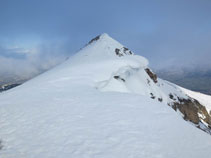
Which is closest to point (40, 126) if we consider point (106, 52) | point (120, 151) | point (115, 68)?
point (120, 151)

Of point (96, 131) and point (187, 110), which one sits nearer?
point (96, 131)

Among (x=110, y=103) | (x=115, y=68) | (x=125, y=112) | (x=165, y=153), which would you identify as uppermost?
(x=115, y=68)

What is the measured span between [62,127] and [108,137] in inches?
85.3

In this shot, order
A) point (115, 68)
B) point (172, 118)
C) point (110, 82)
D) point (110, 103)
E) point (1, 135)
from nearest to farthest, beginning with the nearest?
point (1, 135)
point (172, 118)
point (110, 103)
point (110, 82)
point (115, 68)

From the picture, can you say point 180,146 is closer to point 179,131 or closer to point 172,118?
point 179,131

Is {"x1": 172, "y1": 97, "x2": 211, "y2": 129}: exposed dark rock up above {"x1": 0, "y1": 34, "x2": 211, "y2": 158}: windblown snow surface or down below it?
above

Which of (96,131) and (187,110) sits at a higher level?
(187,110)

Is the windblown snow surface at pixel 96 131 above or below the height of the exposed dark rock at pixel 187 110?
below

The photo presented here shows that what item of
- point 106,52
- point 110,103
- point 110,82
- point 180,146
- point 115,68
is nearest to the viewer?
point 180,146

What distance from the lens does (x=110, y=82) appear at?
63.5ft

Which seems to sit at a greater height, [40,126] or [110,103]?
[110,103]

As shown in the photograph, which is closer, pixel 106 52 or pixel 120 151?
pixel 120 151

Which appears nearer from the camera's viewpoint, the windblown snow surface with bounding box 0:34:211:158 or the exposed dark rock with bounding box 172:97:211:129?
the windblown snow surface with bounding box 0:34:211:158

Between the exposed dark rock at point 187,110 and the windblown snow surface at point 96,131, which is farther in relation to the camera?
the exposed dark rock at point 187,110
